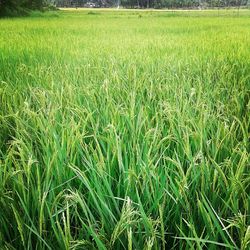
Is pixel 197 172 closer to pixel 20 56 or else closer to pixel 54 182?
pixel 54 182

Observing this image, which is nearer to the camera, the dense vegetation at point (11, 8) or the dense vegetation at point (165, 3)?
the dense vegetation at point (11, 8)

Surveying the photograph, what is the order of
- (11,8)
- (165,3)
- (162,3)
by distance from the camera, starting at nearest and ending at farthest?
(11,8) → (162,3) → (165,3)

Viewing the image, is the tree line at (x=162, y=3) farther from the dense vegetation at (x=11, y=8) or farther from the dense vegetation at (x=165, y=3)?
the dense vegetation at (x=11, y=8)

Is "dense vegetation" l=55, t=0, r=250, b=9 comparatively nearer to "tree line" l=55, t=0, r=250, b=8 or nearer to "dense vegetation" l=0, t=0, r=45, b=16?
"tree line" l=55, t=0, r=250, b=8

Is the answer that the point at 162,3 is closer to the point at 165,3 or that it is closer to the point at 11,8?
the point at 165,3

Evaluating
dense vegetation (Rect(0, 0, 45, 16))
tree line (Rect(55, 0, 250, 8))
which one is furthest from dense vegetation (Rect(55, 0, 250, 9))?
dense vegetation (Rect(0, 0, 45, 16))

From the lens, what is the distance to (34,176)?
0.97 m

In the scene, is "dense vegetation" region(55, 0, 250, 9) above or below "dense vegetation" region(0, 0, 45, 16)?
below

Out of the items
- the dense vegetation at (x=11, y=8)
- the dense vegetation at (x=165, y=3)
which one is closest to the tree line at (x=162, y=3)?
the dense vegetation at (x=165, y=3)

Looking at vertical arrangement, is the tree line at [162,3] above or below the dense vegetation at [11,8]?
below

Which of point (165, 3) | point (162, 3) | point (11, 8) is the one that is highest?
point (11, 8)

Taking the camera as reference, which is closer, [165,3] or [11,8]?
[11,8]

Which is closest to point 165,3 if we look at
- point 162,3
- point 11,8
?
point 162,3

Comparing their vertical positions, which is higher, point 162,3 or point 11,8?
point 11,8
